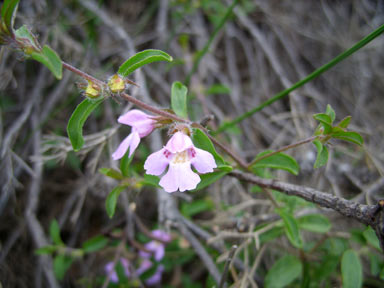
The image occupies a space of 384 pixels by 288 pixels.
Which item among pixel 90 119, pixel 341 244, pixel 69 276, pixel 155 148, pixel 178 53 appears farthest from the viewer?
pixel 178 53

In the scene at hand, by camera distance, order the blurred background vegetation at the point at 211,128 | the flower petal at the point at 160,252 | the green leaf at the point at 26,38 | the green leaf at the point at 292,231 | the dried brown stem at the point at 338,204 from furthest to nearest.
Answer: the flower petal at the point at 160,252 → the blurred background vegetation at the point at 211,128 → the green leaf at the point at 292,231 → the green leaf at the point at 26,38 → the dried brown stem at the point at 338,204

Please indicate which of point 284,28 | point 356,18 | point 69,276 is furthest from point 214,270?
point 356,18

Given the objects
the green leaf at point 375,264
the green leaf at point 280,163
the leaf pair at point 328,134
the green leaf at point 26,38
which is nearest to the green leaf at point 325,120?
the leaf pair at point 328,134

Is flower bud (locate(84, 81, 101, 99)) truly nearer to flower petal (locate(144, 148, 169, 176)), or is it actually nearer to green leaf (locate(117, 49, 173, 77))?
green leaf (locate(117, 49, 173, 77))

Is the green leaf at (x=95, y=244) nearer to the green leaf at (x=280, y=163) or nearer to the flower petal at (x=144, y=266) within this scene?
the flower petal at (x=144, y=266)

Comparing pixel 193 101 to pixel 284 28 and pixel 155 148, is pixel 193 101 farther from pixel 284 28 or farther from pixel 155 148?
pixel 284 28

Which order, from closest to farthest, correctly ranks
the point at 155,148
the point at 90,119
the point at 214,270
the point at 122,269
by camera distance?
the point at 214,270, the point at 122,269, the point at 155,148, the point at 90,119

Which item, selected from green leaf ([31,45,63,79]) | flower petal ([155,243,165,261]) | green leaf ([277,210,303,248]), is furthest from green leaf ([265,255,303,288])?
green leaf ([31,45,63,79])
